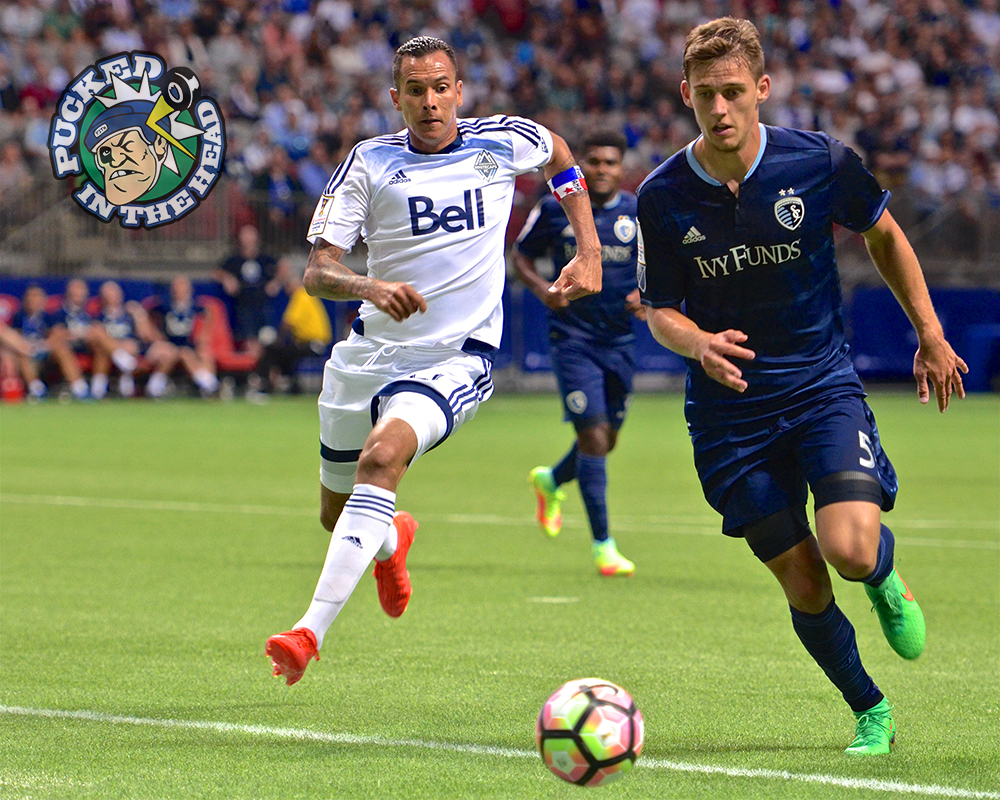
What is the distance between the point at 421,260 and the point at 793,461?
1.95m

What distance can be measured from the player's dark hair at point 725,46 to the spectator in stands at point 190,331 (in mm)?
21628

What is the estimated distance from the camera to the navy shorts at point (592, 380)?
31.7 ft

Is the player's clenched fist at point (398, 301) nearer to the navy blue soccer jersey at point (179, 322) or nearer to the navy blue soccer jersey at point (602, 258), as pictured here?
the navy blue soccer jersey at point (602, 258)

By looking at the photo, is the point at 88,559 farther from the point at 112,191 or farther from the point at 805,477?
the point at 805,477

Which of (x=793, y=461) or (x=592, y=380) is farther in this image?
(x=592, y=380)

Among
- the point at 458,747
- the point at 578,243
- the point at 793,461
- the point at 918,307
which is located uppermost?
the point at 918,307

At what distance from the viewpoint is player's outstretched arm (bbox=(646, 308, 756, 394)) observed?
4.78 metres

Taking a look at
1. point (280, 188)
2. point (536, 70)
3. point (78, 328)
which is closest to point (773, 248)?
point (78, 328)

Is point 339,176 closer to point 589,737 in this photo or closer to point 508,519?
point 589,737

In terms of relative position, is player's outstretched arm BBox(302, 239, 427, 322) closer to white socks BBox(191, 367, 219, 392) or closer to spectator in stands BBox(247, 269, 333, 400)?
spectator in stands BBox(247, 269, 333, 400)

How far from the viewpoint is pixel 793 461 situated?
16.9ft

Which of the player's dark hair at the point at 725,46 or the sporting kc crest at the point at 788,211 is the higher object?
the player's dark hair at the point at 725,46

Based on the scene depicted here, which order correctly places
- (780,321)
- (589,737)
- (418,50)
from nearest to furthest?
(589,737) → (780,321) → (418,50)

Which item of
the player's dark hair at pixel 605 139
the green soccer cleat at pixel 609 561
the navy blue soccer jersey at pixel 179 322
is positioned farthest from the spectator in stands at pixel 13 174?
the green soccer cleat at pixel 609 561
